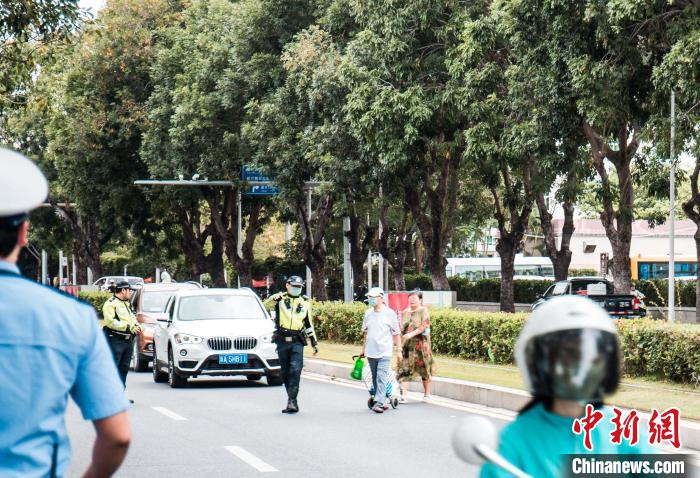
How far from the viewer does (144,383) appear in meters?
23.0

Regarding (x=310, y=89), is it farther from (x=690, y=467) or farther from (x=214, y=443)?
(x=690, y=467)

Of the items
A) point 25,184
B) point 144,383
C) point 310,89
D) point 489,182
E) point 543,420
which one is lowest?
point 144,383

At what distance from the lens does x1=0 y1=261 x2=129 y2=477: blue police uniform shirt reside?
131 inches

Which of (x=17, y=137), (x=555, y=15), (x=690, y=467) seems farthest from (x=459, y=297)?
(x=690, y=467)

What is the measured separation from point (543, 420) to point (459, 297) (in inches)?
2380

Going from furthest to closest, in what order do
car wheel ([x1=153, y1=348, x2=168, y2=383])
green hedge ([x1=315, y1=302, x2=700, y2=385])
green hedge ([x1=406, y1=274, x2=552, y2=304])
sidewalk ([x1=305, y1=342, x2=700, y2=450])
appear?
green hedge ([x1=406, y1=274, x2=552, y2=304]) < car wheel ([x1=153, y1=348, x2=168, y2=383]) < green hedge ([x1=315, y1=302, x2=700, y2=385]) < sidewalk ([x1=305, y1=342, x2=700, y2=450])

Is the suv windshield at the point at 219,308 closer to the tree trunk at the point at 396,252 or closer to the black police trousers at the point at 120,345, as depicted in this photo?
the black police trousers at the point at 120,345

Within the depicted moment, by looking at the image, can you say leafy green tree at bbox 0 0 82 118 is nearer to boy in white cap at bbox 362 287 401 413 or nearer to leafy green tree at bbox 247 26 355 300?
boy in white cap at bbox 362 287 401 413

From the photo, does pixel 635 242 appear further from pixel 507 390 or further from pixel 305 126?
pixel 507 390

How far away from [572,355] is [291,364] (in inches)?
539

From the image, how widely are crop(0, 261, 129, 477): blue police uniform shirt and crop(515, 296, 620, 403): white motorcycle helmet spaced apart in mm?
1172

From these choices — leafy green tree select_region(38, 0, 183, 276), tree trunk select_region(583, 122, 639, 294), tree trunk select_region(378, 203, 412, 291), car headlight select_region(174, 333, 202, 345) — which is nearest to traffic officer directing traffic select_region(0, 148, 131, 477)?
car headlight select_region(174, 333, 202, 345)

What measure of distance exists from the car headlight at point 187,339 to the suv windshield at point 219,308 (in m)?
0.91

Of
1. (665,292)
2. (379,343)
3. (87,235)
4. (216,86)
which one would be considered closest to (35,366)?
(379,343)
